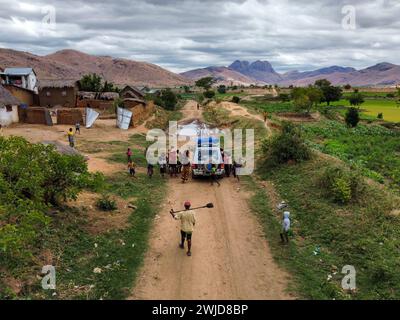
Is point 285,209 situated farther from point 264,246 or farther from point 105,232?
point 105,232

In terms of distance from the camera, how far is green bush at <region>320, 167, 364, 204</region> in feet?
45.1

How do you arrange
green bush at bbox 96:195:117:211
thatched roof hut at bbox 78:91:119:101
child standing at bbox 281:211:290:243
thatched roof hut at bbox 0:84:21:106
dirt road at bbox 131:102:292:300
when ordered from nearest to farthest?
dirt road at bbox 131:102:292:300, child standing at bbox 281:211:290:243, green bush at bbox 96:195:117:211, thatched roof hut at bbox 0:84:21:106, thatched roof hut at bbox 78:91:119:101

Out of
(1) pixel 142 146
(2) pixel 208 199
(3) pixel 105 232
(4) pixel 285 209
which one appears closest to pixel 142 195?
(2) pixel 208 199

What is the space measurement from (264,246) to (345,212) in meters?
3.30

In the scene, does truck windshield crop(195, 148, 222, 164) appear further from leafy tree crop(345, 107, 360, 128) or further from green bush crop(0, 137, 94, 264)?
leafy tree crop(345, 107, 360, 128)

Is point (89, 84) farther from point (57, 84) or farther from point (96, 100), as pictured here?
point (96, 100)

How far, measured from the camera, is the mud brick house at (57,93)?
50062 mm

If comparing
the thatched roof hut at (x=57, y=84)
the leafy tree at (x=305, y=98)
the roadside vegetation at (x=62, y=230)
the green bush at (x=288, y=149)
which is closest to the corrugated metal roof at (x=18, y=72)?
Result: the thatched roof hut at (x=57, y=84)

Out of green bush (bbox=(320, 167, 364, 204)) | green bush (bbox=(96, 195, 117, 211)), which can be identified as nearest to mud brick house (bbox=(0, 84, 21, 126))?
green bush (bbox=(96, 195, 117, 211))

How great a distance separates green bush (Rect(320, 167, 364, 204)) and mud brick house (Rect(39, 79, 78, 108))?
42.8 m

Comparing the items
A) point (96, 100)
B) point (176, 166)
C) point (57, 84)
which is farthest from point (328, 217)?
point (57, 84)

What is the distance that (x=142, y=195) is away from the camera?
54.3 ft

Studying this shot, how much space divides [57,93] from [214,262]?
45.6 m

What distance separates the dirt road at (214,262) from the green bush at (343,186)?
3.10 m
